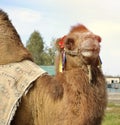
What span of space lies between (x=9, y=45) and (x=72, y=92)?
818mm

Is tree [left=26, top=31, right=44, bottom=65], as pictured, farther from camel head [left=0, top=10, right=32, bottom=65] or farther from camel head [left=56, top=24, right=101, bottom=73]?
camel head [left=56, top=24, right=101, bottom=73]

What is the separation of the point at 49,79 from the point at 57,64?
5.5 inches

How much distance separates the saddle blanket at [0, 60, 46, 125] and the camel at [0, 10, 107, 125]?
0.14 ft

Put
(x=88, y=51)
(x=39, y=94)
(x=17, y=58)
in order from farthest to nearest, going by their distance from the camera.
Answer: (x=17, y=58) → (x=39, y=94) → (x=88, y=51)

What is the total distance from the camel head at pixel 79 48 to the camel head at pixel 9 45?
14.2 inches

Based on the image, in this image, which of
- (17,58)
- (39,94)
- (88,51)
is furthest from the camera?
(17,58)

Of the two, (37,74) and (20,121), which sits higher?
(37,74)

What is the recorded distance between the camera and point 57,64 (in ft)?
11.7

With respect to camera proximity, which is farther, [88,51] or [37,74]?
[37,74]

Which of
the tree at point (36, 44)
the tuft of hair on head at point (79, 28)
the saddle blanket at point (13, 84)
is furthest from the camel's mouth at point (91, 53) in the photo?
the tree at point (36, 44)

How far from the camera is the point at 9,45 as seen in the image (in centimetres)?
380

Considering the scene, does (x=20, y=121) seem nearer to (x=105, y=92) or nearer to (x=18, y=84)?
(x=18, y=84)

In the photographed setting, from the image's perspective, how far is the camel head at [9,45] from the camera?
3.74 meters

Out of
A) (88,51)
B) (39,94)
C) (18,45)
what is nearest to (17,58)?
(18,45)
